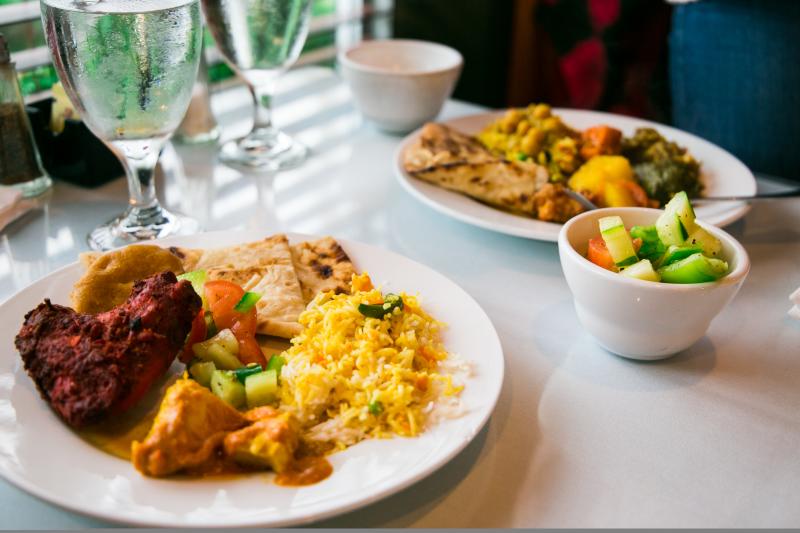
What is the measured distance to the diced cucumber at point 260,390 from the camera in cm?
115

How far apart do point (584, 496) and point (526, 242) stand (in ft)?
2.76

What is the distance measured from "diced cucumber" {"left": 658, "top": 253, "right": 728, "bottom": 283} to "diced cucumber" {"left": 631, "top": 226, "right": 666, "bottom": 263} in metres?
0.07

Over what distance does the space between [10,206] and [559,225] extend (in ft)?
4.38

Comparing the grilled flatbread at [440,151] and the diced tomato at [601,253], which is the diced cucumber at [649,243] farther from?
the grilled flatbread at [440,151]

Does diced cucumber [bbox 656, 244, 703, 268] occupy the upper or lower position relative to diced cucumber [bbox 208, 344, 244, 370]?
upper

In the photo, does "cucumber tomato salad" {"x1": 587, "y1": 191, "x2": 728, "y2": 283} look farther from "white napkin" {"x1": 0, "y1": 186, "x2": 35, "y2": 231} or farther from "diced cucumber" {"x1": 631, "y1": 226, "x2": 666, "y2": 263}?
"white napkin" {"x1": 0, "y1": 186, "x2": 35, "y2": 231}

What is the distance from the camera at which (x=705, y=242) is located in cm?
130

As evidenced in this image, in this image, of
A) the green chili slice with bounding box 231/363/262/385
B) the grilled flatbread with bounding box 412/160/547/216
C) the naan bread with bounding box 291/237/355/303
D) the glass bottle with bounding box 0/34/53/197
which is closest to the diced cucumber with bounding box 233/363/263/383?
the green chili slice with bounding box 231/363/262/385

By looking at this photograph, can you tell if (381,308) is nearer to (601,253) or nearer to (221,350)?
(221,350)

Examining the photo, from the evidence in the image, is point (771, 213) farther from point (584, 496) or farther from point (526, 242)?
point (584, 496)

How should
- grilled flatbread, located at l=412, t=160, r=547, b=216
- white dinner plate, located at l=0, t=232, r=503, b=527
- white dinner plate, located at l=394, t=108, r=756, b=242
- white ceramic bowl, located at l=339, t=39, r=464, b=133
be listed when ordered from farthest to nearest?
white ceramic bowl, located at l=339, t=39, r=464, b=133
grilled flatbread, located at l=412, t=160, r=547, b=216
white dinner plate, located at l=394, t=108, r=756, b=242
white dinner plate, located at l=0, t=232, r=503, b=527

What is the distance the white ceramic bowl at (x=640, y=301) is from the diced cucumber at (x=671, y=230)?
91mm

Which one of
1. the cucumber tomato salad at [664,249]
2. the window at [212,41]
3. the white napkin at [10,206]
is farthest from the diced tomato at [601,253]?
the window at [212,41]

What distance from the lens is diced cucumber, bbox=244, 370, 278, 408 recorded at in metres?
1.15
